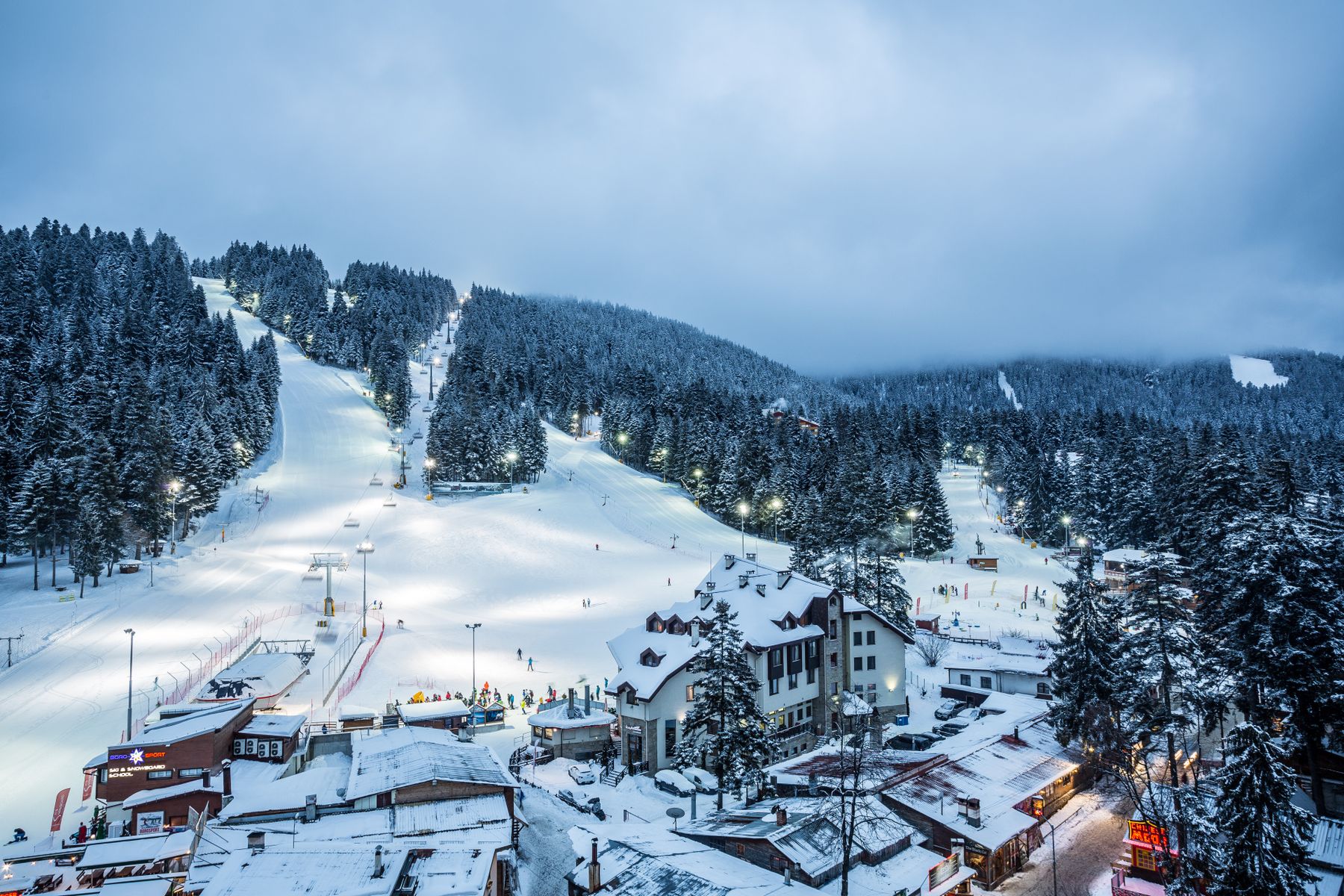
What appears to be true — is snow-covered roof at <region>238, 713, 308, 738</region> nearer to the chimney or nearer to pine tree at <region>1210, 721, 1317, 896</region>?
the chimney

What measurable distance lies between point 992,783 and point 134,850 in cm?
3254

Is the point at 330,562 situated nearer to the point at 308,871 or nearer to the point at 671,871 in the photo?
the point at 308,871

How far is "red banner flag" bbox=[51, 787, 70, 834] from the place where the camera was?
28266 millimetres

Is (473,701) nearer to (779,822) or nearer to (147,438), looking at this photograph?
(779,822)

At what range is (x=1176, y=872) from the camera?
20.7 metres

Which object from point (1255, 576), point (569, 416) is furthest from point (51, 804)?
point (569, 416)

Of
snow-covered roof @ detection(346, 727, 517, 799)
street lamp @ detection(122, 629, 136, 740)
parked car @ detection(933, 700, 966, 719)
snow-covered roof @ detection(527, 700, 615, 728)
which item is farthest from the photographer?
parked car @ detection(933, 700, 966, 719)

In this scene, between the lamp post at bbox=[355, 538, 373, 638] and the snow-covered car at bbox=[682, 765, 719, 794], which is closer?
the snow-covered car at bbox=[682, 765, 719, 794]

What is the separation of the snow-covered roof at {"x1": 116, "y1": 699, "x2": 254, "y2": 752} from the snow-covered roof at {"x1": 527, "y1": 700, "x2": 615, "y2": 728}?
45.6ft

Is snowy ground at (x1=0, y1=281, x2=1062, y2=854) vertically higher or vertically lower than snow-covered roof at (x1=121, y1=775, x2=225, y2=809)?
higher

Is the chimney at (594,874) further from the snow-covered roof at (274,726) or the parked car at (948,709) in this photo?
the parked car at (948,709)

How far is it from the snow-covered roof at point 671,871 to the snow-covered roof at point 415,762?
4.91 metres

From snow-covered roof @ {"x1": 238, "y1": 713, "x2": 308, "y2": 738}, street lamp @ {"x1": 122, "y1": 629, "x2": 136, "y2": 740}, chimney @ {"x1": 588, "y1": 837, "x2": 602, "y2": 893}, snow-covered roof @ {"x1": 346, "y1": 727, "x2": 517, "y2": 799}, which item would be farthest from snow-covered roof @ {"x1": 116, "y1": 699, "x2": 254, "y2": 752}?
chimney @ {"x1": 588, "y1": 837, "x2": 602, "y2": 893}

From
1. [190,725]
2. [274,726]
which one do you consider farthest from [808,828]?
[190,725]
